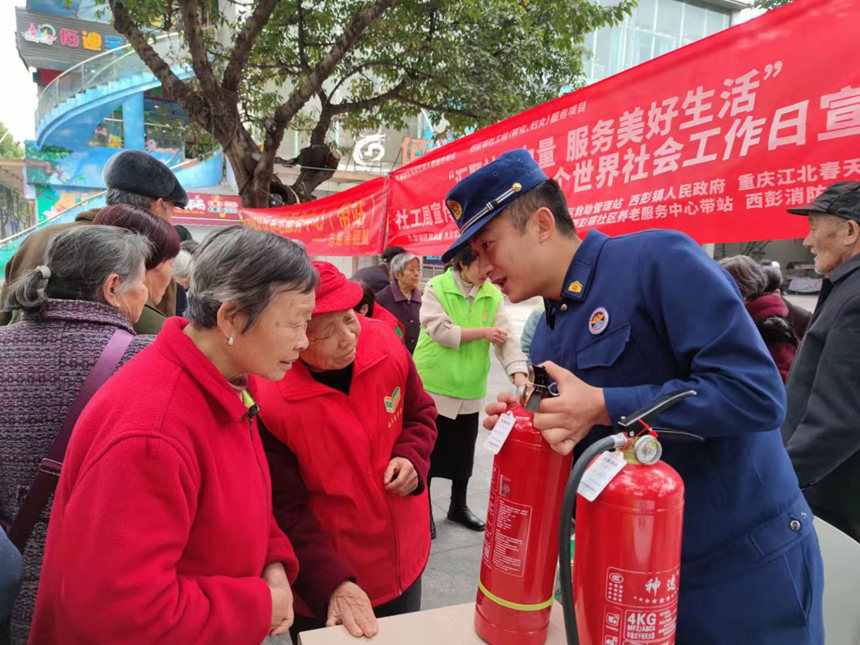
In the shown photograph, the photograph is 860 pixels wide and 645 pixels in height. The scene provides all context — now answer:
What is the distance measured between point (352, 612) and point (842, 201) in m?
2.20

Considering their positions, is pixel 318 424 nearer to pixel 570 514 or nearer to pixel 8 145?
pixel 570 514

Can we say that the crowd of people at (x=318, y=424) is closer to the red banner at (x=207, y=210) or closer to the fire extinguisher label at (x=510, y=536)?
the fire extinguisher label at (x=510, y=536)

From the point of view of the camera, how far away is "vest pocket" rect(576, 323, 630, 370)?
48.4 inches

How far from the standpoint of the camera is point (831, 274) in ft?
7.18

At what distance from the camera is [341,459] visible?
1731 mm

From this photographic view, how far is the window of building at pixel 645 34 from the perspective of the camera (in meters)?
22.8

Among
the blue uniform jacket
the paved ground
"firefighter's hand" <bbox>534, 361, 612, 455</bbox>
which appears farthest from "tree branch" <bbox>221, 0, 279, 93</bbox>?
"firefighter's hand" <bbox>534, 361, 612, 455</bbox>

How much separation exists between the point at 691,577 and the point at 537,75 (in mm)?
8999

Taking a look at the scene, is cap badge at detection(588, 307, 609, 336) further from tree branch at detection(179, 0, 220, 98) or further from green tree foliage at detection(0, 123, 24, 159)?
green tree foliage at detection(0, 123, 24, 159)

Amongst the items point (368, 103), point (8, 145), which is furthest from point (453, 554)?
point (8, 145)

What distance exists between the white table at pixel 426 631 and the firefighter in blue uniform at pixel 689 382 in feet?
0.95

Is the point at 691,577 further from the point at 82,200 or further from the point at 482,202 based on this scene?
the point at 82,200

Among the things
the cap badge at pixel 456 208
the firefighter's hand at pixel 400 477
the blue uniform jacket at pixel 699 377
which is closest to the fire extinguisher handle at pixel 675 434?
the blue uniform jacket at pixel 699 377

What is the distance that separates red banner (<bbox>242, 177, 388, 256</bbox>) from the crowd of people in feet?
8.82
